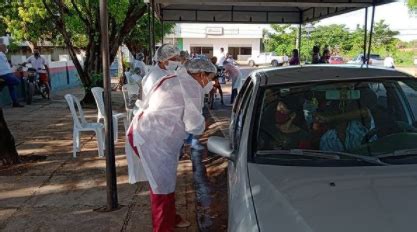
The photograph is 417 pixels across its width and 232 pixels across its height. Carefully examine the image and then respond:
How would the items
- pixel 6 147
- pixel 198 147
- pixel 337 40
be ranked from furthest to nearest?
pixel 337 40 → pixel 198 147 → pixel 6 147

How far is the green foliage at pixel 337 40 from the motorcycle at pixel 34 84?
36.9 metres

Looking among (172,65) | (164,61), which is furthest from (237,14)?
(164,61)

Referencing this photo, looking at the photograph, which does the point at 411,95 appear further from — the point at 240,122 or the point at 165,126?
the point at 165,126

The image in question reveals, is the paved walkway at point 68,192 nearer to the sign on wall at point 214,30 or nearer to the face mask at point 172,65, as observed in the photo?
the face mask at point 172,65

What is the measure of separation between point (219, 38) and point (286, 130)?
5717 cm

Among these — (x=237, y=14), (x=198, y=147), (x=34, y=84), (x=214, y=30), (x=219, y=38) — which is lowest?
(x=198, y=147)

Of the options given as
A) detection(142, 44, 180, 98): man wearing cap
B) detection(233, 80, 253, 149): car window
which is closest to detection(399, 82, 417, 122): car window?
detection(233, 80, 253, 149): car window

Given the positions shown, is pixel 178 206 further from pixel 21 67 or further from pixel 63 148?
pixel 21 67

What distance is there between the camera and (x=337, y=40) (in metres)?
53.8

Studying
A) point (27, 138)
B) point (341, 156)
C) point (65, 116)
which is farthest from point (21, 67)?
point (341, 156)

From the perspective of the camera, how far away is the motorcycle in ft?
46.1

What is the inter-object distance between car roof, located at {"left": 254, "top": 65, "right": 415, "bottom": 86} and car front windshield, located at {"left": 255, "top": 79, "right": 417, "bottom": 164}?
0.06 metres

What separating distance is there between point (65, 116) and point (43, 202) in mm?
6853

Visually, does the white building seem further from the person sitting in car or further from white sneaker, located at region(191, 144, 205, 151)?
the person sitting in car
